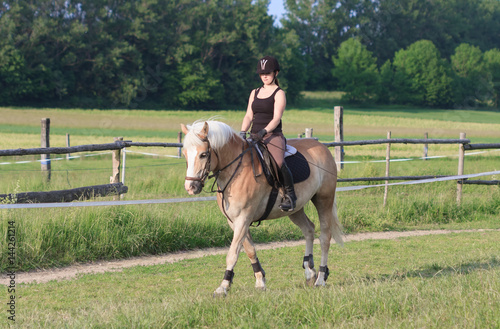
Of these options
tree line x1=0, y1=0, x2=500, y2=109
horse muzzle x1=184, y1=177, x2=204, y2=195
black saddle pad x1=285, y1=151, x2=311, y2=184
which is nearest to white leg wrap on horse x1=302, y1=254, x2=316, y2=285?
black saddle pad x1=285, y1=151, x2=311, y2=184

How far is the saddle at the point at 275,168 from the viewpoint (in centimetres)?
618

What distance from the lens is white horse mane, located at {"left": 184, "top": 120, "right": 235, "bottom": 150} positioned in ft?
17.9

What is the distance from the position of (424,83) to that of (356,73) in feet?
35.8

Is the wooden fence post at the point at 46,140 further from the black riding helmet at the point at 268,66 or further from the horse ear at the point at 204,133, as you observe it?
the horse ear at the point at 204,133

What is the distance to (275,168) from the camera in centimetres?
624

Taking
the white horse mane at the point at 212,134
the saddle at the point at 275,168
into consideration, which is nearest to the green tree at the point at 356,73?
the saddle at the point at 275,168

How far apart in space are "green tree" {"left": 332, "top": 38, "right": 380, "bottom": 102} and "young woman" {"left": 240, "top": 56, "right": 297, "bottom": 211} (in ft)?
269

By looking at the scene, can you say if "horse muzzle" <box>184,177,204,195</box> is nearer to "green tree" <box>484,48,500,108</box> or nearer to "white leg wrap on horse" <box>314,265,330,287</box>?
"white leg wrap on horse" <box>314,265,330,287</box>

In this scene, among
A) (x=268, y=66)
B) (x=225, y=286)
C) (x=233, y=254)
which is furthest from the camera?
(x=268, y=66)

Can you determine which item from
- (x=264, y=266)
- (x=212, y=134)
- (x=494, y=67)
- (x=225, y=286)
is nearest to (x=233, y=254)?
(x=225, y=286)

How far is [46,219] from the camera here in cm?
824

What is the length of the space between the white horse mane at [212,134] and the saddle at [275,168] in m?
0.49

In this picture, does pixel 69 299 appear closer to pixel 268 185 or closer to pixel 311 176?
pixel 268 185

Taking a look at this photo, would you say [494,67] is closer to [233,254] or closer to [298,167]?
[298,167]
